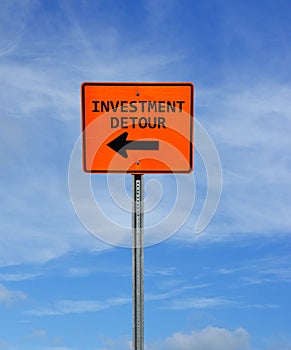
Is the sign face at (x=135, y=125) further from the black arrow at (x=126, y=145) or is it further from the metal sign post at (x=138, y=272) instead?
the metal sign post at (x=138, y=272)

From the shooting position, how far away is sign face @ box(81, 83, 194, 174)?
13.7 ft

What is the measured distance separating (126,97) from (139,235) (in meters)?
1.33

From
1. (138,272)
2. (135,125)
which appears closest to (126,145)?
(135,125)

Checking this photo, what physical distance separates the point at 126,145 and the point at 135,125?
0.70 ft

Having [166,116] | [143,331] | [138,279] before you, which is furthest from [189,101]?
[143,331]

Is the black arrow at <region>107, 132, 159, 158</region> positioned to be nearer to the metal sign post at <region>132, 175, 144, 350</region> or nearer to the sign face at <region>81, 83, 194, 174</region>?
the sign face at <region>81, 83, 194, 174</region>

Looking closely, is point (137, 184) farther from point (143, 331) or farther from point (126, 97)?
point (143, 331)

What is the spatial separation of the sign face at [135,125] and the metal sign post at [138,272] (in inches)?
16.1

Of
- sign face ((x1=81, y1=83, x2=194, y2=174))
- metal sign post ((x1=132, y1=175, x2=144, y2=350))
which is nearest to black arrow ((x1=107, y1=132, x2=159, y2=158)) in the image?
sign face ((x1=81, y1=83, x2=194, y2=174))

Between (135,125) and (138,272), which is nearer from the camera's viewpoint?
(138,272)

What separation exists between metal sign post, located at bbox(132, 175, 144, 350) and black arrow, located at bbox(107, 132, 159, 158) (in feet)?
1.56

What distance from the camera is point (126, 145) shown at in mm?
4180

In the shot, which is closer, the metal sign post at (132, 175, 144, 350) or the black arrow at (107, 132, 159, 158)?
the metal sign post at (132, 175, 144, 350)

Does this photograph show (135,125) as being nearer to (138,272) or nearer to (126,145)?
(126,145)
